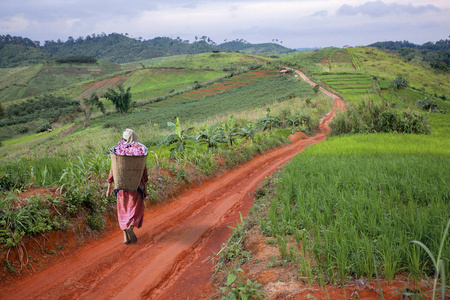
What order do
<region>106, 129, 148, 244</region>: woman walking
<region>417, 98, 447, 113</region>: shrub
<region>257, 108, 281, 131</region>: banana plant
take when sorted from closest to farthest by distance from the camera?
<region>106, 129, 148, 244</region>: woman walking
<region>257, 108, 281, 131</region>: banana plant
<region>417, 98, 447, 113</region>: shrub

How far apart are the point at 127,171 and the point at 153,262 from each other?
4.82 ft

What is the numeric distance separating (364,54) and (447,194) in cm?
8247

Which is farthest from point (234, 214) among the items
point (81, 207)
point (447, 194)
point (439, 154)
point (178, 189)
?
point (439, 154)

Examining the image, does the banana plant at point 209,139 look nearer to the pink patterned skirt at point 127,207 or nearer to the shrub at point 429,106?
the pink patterned skirt at point 127,207

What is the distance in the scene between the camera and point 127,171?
15.0 feet

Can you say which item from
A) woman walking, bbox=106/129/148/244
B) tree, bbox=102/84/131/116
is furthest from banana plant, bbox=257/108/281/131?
tree, bbox=102/84/131/116

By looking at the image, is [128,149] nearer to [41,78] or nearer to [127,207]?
[127,207]

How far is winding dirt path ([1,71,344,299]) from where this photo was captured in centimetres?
367

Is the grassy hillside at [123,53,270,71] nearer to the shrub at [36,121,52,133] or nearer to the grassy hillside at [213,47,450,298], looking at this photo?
the shrub at [36,121,52,133]

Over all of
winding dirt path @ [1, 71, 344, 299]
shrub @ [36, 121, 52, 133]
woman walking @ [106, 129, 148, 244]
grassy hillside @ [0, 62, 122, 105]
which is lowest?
shrub @ [36, 121, 52, 133]

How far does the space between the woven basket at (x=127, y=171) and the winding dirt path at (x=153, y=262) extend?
105 cm

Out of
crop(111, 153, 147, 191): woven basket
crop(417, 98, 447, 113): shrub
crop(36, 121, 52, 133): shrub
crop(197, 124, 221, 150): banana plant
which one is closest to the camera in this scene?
crop(111, 153, 147, 191): woven basket

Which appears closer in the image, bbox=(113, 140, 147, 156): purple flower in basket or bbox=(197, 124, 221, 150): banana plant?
bbox=(113, 140, 147, 156): purple flower in basket

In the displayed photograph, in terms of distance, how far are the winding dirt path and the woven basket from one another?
1052 mm
